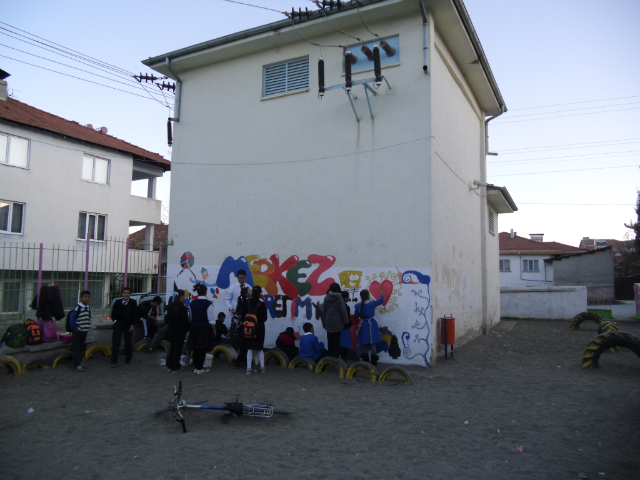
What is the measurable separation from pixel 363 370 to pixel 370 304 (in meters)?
1.32

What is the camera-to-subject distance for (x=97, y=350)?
10.0 m

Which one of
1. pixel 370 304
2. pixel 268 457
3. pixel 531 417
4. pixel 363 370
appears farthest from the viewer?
pixel 370 304

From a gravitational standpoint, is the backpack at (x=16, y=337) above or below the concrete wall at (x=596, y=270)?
below

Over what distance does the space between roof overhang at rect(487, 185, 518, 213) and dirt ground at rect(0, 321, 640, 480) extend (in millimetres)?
7372

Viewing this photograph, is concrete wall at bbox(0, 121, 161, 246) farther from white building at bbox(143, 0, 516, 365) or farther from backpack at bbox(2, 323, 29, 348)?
backpack at bbox(2, 323, 29, 348)

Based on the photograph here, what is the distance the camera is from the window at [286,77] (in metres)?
10.9

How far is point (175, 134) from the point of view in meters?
12.4

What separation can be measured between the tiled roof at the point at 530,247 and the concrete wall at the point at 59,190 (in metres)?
31.4

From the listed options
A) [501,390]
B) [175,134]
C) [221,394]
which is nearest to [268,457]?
[221,394]

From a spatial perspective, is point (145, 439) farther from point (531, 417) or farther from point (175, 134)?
point (175, 134)

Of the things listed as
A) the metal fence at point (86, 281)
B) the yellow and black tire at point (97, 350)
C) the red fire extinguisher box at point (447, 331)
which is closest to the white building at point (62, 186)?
the metal fence at point (86, 281)

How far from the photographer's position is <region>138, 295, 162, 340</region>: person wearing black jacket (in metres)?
10.8

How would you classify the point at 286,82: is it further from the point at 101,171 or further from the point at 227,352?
the point at 101,171

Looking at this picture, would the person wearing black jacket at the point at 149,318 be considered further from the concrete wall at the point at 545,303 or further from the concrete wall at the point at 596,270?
the concrete wall at the point at 596,270
